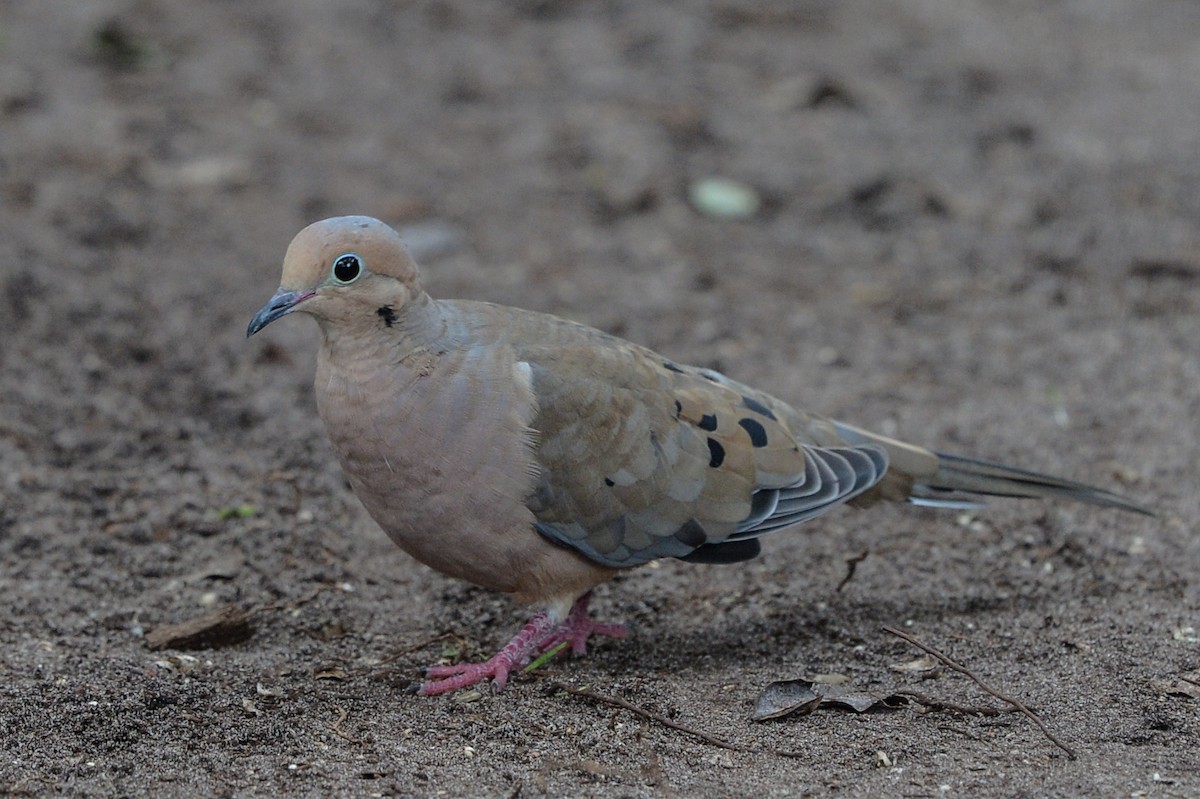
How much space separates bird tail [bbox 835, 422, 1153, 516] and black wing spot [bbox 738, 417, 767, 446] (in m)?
0.41

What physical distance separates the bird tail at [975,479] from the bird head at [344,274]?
64.6 inches

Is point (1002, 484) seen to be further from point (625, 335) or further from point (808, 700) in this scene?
point (625, 335)

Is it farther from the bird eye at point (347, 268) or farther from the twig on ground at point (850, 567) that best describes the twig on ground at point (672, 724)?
the bird eye at point (347, 268)

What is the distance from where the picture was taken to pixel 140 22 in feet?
29.1

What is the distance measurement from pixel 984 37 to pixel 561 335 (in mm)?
6496

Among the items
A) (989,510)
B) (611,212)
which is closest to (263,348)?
(611,212)

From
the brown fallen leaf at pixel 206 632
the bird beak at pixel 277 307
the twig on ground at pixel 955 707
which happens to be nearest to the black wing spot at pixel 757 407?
the twig on ground at pixel 955 707

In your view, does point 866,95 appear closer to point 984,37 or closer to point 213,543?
point 984,37

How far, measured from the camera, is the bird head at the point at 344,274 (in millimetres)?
3529

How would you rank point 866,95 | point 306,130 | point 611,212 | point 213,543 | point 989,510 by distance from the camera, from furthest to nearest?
point 866,95
point 306,130
point 611,212
point 989,510
point 213,543

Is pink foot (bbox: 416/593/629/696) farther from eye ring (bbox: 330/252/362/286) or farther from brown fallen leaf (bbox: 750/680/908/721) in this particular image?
eye ring (bbox: 330/252/362/286)

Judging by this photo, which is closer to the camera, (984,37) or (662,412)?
(662,412)

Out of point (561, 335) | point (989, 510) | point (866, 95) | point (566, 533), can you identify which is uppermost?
point (866, 95)

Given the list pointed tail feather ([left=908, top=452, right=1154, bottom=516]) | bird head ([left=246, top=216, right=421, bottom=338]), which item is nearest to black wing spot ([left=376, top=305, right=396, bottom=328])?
bird head ([left=246, top=216, right=421, bottom=338])
